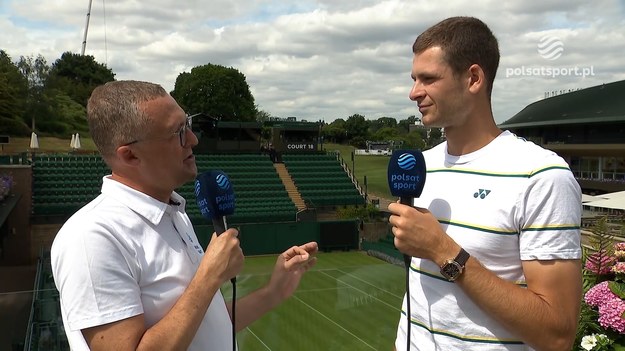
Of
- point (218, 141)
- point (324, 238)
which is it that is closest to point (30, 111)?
point (218, 141)

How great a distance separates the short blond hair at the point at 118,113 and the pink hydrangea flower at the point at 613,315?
2.12m

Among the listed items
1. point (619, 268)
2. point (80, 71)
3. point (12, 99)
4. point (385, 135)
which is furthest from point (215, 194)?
point (385, 135)

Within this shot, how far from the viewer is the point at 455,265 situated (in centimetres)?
168

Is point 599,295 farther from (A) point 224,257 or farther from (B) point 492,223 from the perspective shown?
(A) point 224,257

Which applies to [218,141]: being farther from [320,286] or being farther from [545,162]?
[545,162]

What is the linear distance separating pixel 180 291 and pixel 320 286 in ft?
43.0

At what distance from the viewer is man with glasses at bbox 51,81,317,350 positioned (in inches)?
61.9

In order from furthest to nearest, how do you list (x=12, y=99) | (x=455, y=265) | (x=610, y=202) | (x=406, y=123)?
(x=406, y=123), (x=12, y=99), (x=610, y=202), (x=455, y=265)

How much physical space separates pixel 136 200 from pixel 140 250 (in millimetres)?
186

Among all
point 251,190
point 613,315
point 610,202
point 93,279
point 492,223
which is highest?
point 492,223

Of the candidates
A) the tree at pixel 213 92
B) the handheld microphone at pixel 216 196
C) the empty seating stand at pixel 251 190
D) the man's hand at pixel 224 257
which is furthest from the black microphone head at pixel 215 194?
the tree at pixel 213 92

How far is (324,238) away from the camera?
20.1m

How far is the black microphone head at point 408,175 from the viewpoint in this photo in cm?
192

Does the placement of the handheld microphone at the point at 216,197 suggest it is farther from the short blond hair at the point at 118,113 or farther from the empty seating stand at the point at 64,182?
the empty seating stand at the point at 64,182
